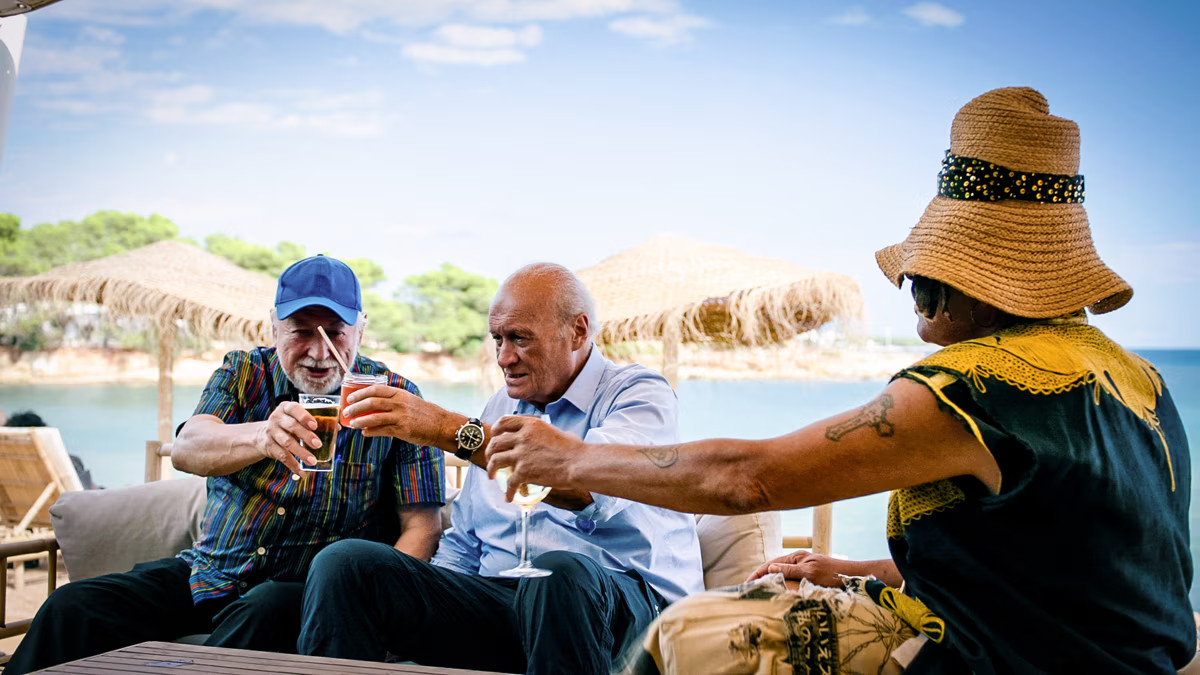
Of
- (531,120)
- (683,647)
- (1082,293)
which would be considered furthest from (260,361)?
(531,120)

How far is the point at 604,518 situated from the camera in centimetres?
227

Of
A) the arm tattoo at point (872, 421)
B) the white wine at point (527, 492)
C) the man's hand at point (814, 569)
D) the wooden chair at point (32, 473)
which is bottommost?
the wooden chair at point (32, 473)

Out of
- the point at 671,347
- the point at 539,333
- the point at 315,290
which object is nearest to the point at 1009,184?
the point at 539,333

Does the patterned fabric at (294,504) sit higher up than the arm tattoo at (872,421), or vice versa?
the arm tattoo at (872,421)

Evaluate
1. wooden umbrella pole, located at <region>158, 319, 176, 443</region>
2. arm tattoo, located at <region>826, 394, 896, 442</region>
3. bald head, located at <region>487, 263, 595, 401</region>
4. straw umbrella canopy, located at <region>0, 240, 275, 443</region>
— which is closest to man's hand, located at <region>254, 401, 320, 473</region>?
bald head, located at <region>487, 263, 595, 401</region>

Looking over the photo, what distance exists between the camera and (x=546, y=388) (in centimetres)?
276

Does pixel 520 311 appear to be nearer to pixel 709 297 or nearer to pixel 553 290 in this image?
pixel 553 290

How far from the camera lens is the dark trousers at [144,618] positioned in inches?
95.7

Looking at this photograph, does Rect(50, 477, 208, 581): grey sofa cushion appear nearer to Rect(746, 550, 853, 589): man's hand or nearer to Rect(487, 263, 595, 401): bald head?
Rect(487, 263, 595, 401): bald head

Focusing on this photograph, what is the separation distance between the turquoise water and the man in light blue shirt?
17247 mm

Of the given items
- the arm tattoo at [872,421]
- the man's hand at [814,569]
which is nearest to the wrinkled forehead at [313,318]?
the man's hand at [814,569]

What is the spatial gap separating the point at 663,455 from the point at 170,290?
7.59 m

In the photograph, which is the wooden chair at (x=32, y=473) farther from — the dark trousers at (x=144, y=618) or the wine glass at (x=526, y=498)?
the wine glass at (x=526, y=498)

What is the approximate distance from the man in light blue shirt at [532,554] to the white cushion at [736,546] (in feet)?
0.55
